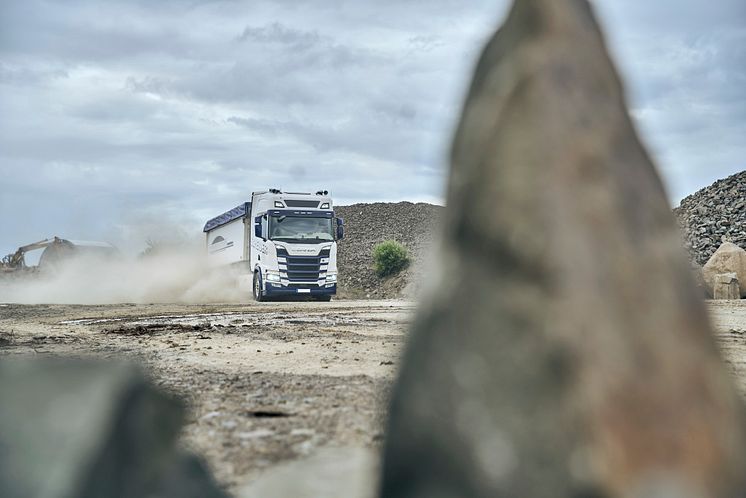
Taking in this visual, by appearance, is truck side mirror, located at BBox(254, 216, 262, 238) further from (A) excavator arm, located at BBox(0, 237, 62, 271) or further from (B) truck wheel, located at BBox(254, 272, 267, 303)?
(A) excavator arm, located at BBox(0, 237, 62, 271)

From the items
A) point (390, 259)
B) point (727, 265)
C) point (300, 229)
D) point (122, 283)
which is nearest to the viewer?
point (727, 265)

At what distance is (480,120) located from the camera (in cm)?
191

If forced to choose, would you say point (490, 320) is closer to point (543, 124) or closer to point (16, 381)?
point (543, 124)

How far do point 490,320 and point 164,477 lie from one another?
4.47 ft

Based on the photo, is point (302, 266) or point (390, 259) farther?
point (390, 259)

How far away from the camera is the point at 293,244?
21.7m

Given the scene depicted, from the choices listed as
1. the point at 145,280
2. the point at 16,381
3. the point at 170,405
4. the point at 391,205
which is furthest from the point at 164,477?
the point at 391,205

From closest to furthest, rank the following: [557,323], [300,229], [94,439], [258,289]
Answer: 1. [557,323]
2. [94,439]
3. [300,229]
4. [258,289]

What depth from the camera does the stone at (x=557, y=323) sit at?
155cm

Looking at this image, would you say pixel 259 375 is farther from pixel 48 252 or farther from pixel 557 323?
pixel 48 252

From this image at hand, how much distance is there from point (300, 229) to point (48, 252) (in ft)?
41.1

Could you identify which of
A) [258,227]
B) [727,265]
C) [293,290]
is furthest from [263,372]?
[727,265]

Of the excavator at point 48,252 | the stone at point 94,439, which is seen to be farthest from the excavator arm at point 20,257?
the stone at point 94,439

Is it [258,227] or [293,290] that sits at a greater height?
[258,227]
